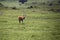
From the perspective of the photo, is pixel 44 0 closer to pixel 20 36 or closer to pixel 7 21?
pixel 7 21

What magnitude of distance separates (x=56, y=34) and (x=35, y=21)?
3.39ft

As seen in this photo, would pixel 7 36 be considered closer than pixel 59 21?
Yes

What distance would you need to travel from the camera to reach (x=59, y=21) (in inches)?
170

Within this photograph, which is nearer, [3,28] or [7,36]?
[7,36]

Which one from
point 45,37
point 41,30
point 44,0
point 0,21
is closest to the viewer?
point 45,37

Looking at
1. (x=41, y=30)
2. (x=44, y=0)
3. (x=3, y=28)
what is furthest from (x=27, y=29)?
(x=44, y=0)

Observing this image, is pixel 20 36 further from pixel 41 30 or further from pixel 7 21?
pixel 7 21

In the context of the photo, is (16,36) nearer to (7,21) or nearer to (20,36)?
(20,36)

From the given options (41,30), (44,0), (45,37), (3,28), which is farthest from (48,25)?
(44,0)

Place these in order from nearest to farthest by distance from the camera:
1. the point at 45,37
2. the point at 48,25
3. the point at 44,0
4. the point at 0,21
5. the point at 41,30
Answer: the point at 45,37, the point at 41,30, the point at 48,25, the point at 0,21, the point at 44,0

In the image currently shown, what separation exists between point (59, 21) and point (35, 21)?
2.04ft

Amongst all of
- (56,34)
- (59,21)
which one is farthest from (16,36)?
(59,21)

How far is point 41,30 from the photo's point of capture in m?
3.62

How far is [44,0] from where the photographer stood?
7.91m
